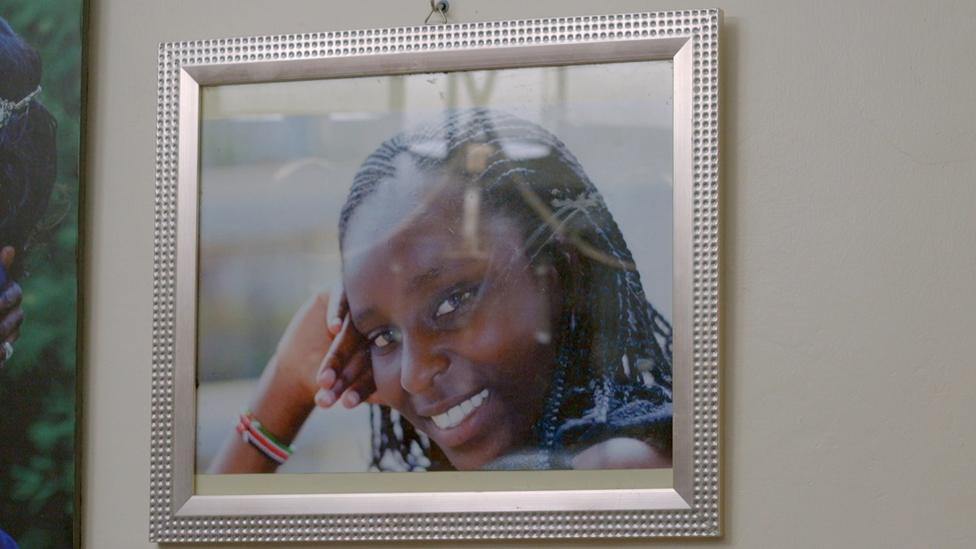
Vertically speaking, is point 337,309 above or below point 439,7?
below

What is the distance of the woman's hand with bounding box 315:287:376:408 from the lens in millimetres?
1562

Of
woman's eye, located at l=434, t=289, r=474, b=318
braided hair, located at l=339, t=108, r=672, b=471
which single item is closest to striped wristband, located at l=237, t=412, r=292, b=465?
braided hair, located at l=339, t=108, r=672, b=471

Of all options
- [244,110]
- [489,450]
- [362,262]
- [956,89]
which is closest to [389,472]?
[489,450]

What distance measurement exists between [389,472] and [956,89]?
0.80 m

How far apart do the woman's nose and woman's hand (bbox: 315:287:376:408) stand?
1.7 inches

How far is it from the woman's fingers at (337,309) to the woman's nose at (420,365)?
9cm

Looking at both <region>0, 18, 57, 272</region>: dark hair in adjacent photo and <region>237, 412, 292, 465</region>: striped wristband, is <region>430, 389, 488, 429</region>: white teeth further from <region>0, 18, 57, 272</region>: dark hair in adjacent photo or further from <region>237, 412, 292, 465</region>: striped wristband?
<region>0, 18, 57, 272</region>: dark hair in adjacent photo

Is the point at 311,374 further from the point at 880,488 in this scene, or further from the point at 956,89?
the point at 956,89

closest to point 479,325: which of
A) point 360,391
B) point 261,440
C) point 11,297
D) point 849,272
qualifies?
point 360,391

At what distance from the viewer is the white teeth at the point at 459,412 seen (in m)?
1.54

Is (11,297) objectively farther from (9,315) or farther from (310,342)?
(310,342)

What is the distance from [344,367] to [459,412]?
0.15 m

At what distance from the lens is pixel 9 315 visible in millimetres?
1611

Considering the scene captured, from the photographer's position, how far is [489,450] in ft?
5.02
